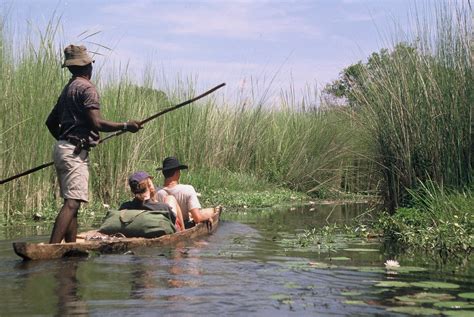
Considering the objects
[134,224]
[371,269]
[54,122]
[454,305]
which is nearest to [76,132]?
[54,122]

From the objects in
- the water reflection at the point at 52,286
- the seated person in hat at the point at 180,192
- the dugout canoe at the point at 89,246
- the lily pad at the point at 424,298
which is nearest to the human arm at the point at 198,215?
the seated person in hat at the point at 180,192

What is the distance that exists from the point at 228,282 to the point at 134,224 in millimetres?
2849

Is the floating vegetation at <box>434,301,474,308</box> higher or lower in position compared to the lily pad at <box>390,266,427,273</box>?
lower

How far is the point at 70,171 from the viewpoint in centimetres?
921

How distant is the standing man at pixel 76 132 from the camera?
30.0ft

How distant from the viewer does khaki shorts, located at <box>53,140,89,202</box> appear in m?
9.15

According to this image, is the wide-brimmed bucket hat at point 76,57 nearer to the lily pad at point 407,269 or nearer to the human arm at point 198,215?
the human arm at point 198,215

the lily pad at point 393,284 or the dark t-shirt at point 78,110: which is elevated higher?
the dark t-shirt at point 78,110

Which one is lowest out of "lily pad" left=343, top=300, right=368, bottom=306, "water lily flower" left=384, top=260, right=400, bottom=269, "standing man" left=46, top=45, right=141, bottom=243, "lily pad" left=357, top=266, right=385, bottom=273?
"lily pad" left=343, top=300, right=368, bottom=306

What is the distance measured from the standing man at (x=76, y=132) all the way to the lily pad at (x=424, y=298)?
12.8ft

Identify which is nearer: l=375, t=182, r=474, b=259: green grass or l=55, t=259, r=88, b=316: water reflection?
l=55, t=259, r=88, b=316: water reflection

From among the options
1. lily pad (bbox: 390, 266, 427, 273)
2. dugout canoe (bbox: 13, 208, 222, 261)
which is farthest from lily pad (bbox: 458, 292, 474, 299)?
dugout canoe (bbox: 13, 208, 222, 261)

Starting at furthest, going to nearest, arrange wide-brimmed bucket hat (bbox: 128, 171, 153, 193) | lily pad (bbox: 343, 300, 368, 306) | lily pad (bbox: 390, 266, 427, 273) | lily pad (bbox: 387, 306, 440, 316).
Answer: wide-brimmed bucket hat (bbox: 128, 171, 153, 193)
lily pad (bbox: 390, 266, 427, 273)
lily pad (bbox: 343, 300, 368, 306)
lily pad (bbox: 387, 306, 440, 316)

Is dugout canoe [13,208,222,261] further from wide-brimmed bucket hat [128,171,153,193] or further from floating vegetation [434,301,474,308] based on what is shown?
floating vegetation [434,301,474,308]
